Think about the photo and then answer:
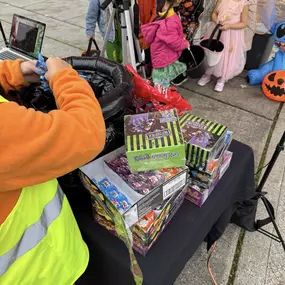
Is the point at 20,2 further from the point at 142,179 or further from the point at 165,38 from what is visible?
the point at 142,179

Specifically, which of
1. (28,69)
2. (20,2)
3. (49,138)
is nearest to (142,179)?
(49,138)

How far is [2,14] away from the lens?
16.1ft

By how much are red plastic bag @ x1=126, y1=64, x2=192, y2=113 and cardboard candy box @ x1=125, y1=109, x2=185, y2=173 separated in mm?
163

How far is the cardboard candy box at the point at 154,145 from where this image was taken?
30.9 inches

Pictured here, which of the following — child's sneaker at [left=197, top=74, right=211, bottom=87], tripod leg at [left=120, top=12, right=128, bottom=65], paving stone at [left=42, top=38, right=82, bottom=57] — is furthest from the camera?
paving stone at [left=42, top=38, right=82, bottom=57]

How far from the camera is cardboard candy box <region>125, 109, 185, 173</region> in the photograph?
0.78 m

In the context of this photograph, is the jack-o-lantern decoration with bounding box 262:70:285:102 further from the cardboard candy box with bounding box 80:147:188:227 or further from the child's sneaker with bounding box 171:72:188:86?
the cardboard candy box with bounding box 80:147:188:227

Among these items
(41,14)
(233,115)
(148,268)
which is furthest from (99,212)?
(41,14)

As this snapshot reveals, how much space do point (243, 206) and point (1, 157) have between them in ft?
4.01

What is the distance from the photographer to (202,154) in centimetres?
88

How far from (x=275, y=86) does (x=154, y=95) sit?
217 centimetres

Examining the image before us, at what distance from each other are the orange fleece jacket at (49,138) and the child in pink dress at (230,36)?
2416mm

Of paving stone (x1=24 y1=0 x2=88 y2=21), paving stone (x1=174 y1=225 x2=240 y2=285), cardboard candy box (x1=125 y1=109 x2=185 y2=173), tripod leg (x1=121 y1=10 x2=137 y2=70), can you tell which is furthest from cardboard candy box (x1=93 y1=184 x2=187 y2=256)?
paving stone (x1=24 y1=0 x2=88 y2=21)

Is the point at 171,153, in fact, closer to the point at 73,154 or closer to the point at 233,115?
the point at 73,154
